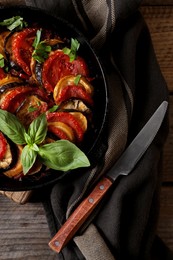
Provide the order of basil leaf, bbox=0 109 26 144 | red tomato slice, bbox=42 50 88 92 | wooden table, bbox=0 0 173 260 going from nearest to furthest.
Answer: basil leaf, bbox=0 109 26 144
red tomato slice, bbox=42 50 88 92
wooden table, bbox=0 0 173 260

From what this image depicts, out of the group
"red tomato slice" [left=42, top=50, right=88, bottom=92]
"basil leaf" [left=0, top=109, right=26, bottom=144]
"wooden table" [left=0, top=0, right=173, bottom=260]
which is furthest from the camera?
"wooden table" [left=0, top=0, right=173, bottom=260]

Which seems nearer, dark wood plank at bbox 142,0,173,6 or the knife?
Answer: the knife

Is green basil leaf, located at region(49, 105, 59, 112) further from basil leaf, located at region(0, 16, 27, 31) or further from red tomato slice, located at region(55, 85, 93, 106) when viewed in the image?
basil leaf, located at region(0, 16, 27, 31)

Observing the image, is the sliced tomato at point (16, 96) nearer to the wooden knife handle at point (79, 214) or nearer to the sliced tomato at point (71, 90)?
the sliced tomato at point (71, 90)

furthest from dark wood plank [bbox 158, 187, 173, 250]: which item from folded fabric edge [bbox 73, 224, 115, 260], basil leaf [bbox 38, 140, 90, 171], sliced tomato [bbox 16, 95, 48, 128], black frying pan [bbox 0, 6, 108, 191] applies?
sliced tomato [bbox 16, 95, 48, 128]

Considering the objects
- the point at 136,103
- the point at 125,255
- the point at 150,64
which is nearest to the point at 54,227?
the point at 125,255

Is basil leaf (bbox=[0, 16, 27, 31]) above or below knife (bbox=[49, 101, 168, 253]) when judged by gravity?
above
